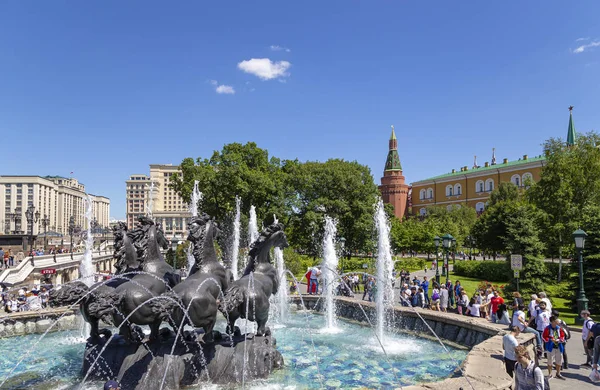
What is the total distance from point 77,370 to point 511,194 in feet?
215

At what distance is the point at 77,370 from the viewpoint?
30.1 ft

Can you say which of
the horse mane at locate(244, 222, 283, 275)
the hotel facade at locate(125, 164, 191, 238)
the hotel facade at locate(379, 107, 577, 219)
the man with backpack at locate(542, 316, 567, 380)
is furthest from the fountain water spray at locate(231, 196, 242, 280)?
the hotel facade at locate(125, 164, 191, 238)

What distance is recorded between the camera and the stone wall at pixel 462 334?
20.9ft

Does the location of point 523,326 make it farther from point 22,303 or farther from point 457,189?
point 457,189

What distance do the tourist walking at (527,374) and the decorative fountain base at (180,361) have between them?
496cm

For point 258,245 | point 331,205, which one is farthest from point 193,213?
point 258,245

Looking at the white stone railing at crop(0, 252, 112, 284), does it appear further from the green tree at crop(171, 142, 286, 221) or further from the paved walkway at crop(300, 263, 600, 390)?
the paved walkway at crop(300, 263, 600, 390)

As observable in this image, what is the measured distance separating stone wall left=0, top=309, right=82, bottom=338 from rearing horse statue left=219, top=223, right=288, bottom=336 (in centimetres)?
738

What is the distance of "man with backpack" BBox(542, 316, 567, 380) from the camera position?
321 inches

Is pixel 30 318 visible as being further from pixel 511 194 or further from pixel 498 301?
pixel 511 194

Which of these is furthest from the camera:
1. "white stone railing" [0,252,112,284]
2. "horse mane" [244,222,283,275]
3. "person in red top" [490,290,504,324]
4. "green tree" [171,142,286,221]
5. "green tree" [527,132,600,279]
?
"green tree" [171,142,286,221]

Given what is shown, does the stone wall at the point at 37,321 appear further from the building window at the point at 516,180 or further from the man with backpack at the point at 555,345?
the building window at the point at 516,180

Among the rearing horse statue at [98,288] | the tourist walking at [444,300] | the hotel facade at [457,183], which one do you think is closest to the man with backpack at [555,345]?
the tourist walking at [444,300]

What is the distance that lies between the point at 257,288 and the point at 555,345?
601 centimetres
